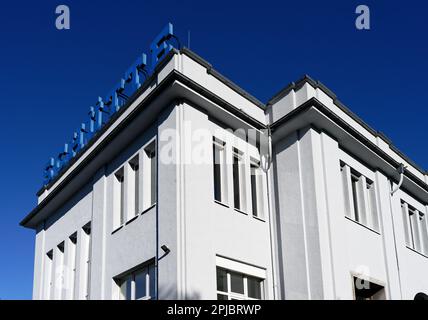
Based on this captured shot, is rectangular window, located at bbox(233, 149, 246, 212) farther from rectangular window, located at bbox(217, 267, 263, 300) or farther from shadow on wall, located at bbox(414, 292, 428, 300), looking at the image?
shadow on wall, located at bbox(414, 292, 428, 300)

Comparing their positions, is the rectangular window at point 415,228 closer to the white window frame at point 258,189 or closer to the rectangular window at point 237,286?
the white window frame at point 258,189

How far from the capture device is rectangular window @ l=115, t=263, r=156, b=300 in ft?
45.3

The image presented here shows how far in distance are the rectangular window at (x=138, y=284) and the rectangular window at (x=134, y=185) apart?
1732mm

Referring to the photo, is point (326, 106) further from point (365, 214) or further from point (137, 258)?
point (137, 258)

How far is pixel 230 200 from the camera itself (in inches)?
577

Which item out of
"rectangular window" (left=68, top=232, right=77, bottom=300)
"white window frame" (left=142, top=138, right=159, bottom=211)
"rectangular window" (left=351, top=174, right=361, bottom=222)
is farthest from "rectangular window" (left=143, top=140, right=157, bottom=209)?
"rectangular window" (left=351, top=174, right=361, bottom=222)

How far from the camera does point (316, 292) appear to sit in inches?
545

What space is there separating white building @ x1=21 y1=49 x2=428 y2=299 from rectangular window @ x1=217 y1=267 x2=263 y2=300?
1.3 inches

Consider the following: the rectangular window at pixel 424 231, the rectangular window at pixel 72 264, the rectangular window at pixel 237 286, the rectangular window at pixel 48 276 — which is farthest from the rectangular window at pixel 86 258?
the rectangular window at pixel 424 231

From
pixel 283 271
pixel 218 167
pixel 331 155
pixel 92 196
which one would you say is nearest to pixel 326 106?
pixel 331 155

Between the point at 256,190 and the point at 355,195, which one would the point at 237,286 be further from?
the point at 355,195

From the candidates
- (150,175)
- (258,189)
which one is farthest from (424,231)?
(150,175)

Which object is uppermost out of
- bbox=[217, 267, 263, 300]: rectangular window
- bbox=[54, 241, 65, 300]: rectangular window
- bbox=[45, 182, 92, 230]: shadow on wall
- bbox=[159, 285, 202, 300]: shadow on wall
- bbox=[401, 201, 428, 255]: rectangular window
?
bbox=[45, 182, 92, 230]: shadow on wall

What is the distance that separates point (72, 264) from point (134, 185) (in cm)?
464
